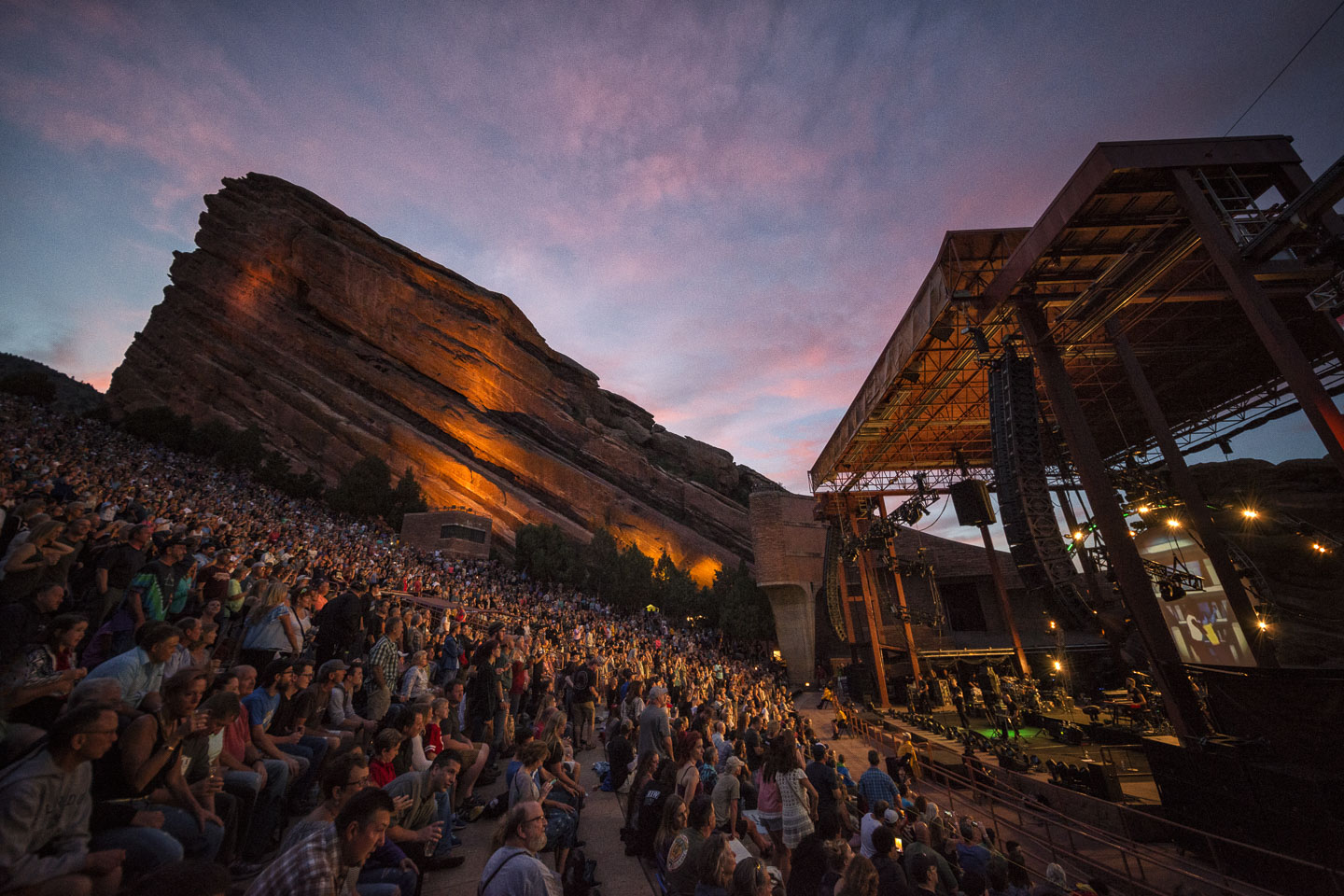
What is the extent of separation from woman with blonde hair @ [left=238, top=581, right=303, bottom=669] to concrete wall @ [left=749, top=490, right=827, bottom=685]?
24.0 meters

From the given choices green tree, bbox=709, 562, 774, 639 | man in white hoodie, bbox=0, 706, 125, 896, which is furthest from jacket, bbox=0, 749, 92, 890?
green tree, bbox=709, 562, 774, 639

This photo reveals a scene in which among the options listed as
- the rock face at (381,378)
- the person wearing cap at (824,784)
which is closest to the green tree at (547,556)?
the rock face at (381,378)

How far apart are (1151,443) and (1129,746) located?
1159 centimetres

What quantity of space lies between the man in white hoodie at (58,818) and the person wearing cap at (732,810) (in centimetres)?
382

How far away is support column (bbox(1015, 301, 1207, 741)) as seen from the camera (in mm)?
7547

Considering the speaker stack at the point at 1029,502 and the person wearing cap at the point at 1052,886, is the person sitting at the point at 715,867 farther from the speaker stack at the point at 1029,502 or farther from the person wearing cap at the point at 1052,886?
the speaker stack at the point at 1029,502

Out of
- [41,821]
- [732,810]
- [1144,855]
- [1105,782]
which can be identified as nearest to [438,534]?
[732,810]

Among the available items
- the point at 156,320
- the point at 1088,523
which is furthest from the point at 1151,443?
the point at 156,320

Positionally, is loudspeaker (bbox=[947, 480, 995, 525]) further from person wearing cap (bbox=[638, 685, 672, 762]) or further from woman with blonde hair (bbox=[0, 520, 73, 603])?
woman with blonde hair (bbox=[0, 520, 73, 603])

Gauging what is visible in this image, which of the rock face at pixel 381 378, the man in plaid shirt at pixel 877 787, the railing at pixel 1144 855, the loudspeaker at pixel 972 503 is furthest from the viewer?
the rock face at pixel 381 378

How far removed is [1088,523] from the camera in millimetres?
12695

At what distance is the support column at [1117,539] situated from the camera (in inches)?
297

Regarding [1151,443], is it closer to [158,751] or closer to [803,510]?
[803,510]

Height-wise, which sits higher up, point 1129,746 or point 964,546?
point 964,546
